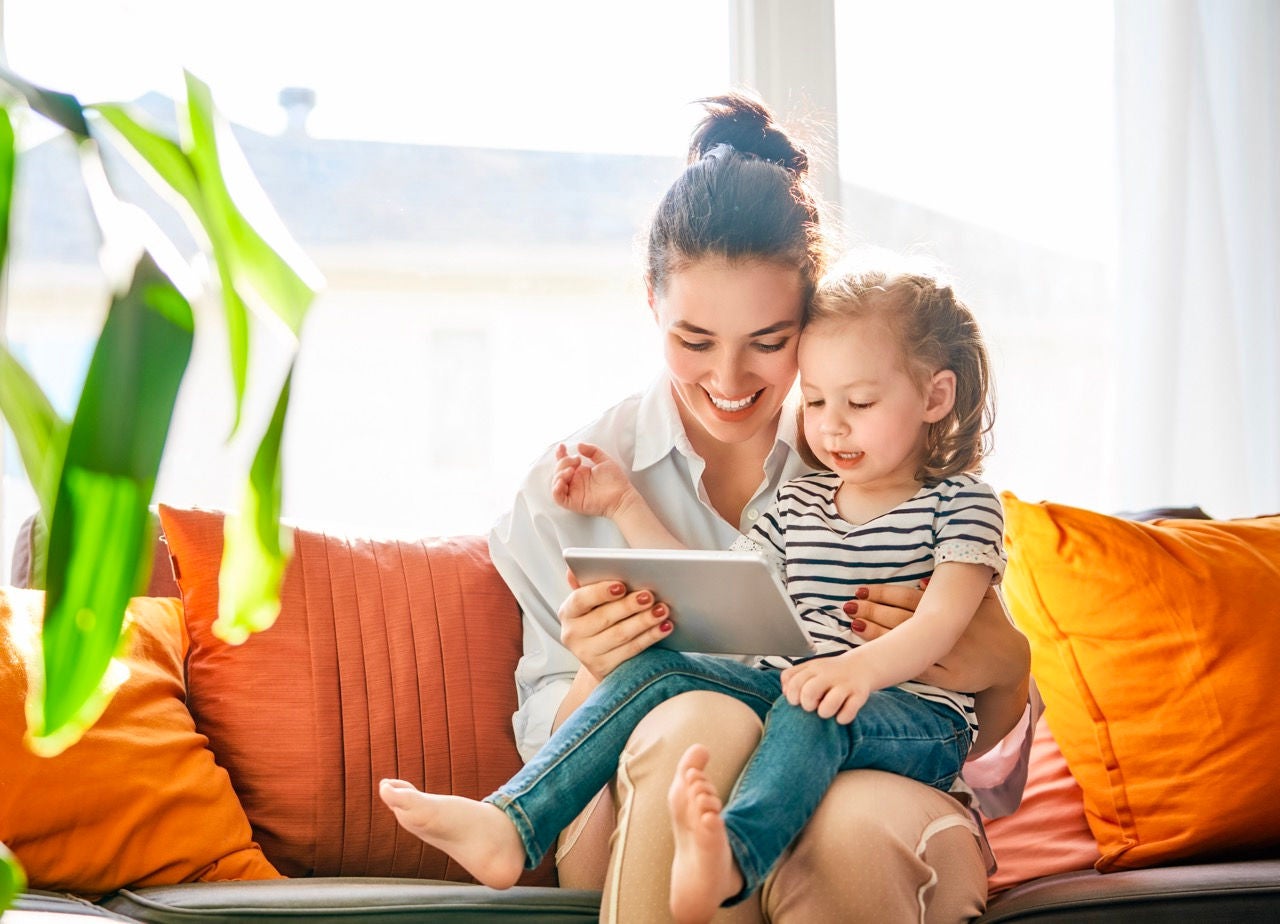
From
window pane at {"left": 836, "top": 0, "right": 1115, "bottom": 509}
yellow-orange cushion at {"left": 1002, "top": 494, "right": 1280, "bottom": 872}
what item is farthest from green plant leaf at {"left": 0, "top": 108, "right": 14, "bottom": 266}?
window pane at {"left": 836, "top": 0, "right": 1115, "bottom": 509}

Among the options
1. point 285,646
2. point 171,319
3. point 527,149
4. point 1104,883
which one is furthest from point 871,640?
point 527,149

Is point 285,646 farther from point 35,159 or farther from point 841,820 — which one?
point 35,159

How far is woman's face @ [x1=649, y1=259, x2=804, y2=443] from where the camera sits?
61.1 inches

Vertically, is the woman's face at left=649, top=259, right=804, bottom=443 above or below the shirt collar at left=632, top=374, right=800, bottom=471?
above

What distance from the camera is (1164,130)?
273 centimetres

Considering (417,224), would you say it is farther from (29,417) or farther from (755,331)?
(29,417)

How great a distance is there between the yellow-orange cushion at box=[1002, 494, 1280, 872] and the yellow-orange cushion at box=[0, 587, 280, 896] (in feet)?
3.53

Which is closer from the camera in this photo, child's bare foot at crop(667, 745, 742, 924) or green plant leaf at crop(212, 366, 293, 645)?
green plant leaf at crop(212, 366, 293, 645)

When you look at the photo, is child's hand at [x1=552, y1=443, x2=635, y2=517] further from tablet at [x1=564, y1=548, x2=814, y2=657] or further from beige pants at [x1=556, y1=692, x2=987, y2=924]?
beige pants at [x1=556, y1=692, x2=987, y2=924]

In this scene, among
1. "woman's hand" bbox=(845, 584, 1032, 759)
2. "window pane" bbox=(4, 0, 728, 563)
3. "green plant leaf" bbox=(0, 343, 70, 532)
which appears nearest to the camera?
"green plant leaf" bbox=(0, 343, 70, 532)

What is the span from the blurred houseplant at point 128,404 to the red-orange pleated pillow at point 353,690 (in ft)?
3.56

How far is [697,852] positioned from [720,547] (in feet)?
2.39

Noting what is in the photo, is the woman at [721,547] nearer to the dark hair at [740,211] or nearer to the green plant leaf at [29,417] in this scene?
the dark hair at [740,211]

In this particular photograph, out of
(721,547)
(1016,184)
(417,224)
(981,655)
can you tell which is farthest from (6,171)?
(1016,184)
